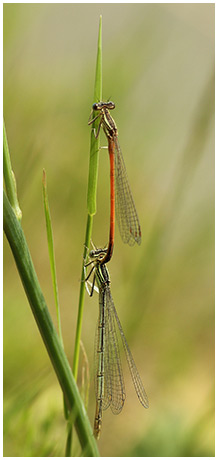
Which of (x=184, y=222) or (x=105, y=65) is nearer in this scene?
(x=105, y=65)

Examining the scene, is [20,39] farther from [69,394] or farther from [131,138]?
[69,394]

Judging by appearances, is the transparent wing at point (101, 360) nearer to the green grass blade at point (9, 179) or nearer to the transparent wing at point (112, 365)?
the transparent wing at point (112, 365)

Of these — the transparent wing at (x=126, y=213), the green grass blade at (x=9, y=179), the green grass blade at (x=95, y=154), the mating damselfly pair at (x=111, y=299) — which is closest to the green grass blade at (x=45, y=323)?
the green grass blade at (x=9, y=179)

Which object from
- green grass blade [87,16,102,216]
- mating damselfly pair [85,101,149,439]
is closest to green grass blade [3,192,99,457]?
green grass blade [87,16,102,216]

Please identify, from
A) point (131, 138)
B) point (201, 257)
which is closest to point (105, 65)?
point (131, 138)

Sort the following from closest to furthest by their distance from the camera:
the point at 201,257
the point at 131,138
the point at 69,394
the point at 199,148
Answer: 1. the point at 69,394
2. the point at 199,148
3. the point at 131,138
4. the point at 201,257

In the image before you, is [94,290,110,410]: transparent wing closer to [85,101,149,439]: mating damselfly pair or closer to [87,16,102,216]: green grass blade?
[85,101,149,439]: mating damselfly pair
